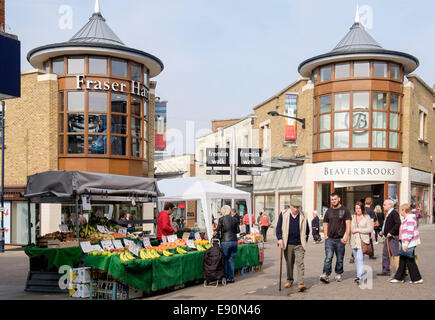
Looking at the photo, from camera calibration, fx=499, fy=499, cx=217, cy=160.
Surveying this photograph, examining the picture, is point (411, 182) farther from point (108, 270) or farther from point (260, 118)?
point (108, 270)

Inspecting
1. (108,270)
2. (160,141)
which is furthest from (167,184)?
(160,141)

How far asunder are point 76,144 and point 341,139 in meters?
14.6

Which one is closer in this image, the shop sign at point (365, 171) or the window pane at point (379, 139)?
the shop sign at point (365, 171)

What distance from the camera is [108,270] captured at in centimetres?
979

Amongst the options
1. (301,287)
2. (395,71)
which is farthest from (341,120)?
(301,287)

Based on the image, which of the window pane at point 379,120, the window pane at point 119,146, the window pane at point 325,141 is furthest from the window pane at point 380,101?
the window pane at point 119,146

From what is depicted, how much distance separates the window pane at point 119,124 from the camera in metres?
24.5

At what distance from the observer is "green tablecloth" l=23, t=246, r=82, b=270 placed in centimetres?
1071

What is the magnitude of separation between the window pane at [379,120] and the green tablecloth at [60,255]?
21.2 m

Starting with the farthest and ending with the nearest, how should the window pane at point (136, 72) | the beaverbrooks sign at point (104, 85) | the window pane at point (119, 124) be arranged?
the window pane at point (136, 72) → the window pane at point (119, 124) → the beaverbrooks sign at point (104, 85)

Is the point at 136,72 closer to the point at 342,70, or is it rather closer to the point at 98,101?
the point at 98,101

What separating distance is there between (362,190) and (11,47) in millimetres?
24440

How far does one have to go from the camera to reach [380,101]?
28125 millimetres

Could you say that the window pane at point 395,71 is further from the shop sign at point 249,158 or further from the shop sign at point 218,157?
the shop sign at point 218,157
